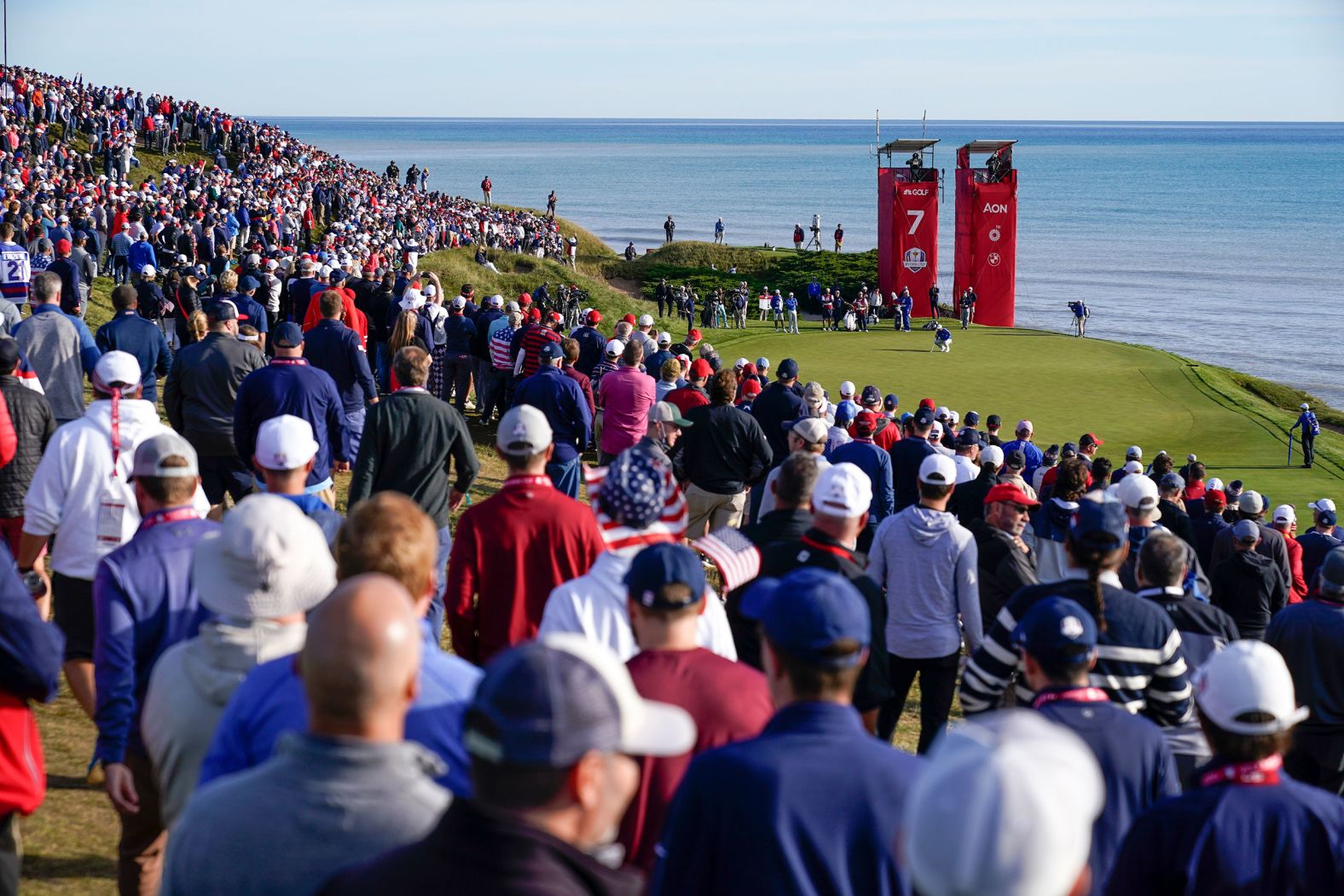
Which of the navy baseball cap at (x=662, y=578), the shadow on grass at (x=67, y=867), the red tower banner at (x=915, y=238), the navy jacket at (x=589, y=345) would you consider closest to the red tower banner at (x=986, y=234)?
the red tower banner at (x=915, y=238)

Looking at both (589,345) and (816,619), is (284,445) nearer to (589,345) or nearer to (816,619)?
(816,619)

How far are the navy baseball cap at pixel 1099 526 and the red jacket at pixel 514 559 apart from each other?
202cm

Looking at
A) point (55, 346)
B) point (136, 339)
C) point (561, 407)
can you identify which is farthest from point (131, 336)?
point (561, 407)

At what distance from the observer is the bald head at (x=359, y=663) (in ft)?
8.84

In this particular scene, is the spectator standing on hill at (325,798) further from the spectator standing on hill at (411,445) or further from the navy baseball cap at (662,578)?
the spectator standing on hill at (411,445)

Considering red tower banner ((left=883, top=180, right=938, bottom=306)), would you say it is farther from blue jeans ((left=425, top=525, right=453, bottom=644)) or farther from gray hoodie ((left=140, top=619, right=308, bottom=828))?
gray hoodie ((left=140, top=619, right=308, bottom=828))

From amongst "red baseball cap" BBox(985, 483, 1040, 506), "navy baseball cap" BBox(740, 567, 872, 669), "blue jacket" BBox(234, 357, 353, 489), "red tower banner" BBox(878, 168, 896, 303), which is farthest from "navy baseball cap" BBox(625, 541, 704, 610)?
"red tower banner" BBox(878, 168, 896, 303)

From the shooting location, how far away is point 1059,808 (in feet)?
6.57

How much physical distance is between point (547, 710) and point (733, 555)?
323 cm

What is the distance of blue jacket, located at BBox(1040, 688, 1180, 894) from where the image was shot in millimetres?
4059

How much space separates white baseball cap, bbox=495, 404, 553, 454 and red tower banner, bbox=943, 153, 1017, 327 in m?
39.2

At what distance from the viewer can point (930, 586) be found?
21.7 ft

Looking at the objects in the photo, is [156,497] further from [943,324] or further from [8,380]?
[943,324]

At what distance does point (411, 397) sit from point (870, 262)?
172 ft
